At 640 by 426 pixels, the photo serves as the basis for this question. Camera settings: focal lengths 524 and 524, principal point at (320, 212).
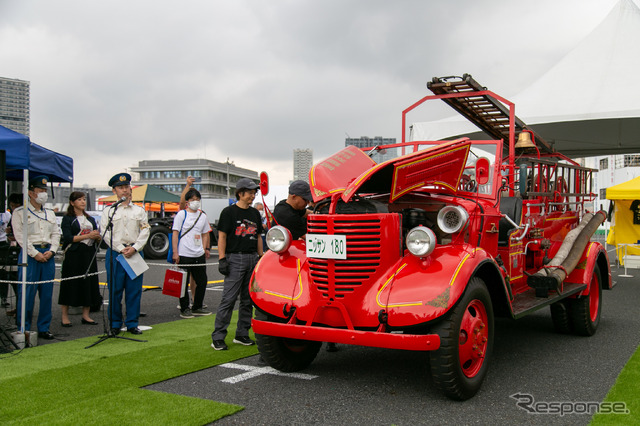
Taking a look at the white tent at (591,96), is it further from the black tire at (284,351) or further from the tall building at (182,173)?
the tall building at (182,173)

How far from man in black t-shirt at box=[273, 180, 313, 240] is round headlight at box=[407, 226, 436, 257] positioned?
5.03 feet

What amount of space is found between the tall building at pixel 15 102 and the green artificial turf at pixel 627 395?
42.0m

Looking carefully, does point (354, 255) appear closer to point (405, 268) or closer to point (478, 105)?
point (405, 268)

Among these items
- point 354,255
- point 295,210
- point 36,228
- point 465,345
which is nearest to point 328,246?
point 354,255

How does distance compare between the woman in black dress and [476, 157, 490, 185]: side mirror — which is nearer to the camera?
[476, 157, 490, 185]: side mirror

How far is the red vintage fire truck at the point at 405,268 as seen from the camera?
3637 mm

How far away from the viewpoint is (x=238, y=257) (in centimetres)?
550

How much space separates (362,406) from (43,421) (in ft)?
6.94

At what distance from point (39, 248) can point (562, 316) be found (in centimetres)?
620

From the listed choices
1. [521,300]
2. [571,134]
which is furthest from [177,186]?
[521,300]

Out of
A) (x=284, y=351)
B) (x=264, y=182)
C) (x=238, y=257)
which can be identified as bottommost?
(x=284, y=351)

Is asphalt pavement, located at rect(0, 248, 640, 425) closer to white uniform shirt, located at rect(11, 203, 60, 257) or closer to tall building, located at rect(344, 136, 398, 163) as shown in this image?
white uniform shirt, located at rect(11, 203, 60, 257)

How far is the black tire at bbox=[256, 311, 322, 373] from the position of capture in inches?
173

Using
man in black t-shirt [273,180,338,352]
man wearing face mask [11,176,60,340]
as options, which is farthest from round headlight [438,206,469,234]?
→ man wearing face mask [11,176,60,340]
